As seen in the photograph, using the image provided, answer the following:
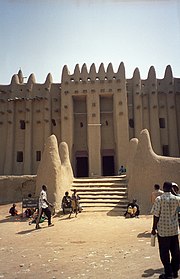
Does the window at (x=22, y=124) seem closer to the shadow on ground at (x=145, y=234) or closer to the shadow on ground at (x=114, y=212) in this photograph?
the shadow on ground at (x=114, y=212)

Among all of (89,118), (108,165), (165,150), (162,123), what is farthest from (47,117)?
(165,150)

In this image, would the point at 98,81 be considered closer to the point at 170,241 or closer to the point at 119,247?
the point at 119,247

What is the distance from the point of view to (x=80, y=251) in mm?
7117

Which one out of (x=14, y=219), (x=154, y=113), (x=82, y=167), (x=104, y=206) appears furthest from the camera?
(x=82, y=167)

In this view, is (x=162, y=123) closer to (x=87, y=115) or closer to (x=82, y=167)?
(x=87, y=115)

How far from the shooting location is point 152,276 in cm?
492

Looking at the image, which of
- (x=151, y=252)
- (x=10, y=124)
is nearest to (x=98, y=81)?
(x=10, y=124)

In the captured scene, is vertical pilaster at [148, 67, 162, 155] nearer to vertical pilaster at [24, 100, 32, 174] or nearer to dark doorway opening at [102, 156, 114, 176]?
dark doorway opening at [102, 156, 114, 176]

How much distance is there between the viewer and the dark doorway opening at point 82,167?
29358 mm

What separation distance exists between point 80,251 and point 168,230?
3.09 metres

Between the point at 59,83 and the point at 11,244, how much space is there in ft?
78.3

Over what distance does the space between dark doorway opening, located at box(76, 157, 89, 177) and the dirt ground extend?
17330 mm

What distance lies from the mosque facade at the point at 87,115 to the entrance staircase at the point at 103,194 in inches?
331

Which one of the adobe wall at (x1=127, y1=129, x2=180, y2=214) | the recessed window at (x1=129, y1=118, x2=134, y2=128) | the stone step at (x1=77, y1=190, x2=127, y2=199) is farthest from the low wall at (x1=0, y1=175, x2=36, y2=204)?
the recessed window at (x1=129, y1=118, x2=134, y2=128)
